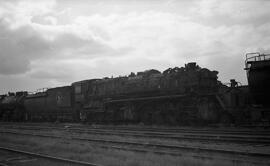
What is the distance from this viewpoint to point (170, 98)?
21500 millimetres

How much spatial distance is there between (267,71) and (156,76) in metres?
Result: 8.60

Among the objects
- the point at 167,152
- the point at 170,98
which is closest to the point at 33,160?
the point at 167,152

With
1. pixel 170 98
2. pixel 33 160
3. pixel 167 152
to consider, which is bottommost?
pixel 33 160

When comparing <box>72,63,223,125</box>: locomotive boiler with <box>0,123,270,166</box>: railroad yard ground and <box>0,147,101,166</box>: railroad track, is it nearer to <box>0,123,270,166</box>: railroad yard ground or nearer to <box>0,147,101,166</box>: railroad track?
<box>0,123,270,166</box>: railroad yard ground

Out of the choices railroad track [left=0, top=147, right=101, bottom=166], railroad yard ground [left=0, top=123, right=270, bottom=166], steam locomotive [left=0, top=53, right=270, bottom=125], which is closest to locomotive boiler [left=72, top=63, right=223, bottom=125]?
steam locomotive [left=0, top=53, right=270, bottom=125]

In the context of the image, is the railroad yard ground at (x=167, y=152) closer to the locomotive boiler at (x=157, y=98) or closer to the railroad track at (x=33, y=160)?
the railroad track at (x=33, y=160)

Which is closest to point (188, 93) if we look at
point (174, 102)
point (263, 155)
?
point (174, 102)

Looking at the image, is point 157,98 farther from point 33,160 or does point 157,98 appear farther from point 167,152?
point 33,160

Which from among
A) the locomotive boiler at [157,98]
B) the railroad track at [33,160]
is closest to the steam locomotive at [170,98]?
the locomotive boiler at [157,98]

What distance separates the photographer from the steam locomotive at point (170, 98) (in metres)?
17.7

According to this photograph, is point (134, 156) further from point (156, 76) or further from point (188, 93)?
point (156, 76)

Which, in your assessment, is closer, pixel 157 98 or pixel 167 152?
pixel 167 152

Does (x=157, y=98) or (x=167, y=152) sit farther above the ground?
(x=157, y=98)

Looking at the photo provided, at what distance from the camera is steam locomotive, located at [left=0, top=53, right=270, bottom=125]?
17.7 m
